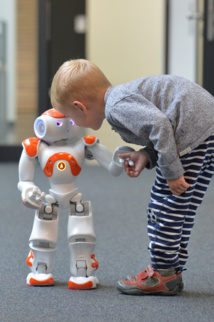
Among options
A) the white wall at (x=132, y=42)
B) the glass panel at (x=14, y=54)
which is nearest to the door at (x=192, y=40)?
the white wall at (x=132, y=42)

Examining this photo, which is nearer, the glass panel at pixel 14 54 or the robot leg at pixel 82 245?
the robot leg at pixel 82 245

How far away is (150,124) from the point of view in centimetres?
130

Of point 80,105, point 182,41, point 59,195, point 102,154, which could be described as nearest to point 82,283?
point 59,195

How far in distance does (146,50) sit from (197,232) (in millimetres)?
2322

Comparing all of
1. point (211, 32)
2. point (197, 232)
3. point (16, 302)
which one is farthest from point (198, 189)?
point (211, 32)

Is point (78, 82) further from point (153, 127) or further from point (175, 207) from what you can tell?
point (175, 207)

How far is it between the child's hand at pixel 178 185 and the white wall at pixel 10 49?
303 centimetres

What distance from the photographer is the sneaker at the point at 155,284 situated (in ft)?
4.86

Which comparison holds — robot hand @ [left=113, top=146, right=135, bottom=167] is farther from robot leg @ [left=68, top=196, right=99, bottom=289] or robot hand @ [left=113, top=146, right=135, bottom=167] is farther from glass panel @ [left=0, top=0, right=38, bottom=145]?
glass panel @ [left=0, top=0, right=38, bottom=145]

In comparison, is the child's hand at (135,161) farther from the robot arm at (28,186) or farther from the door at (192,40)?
the door at (192,40)

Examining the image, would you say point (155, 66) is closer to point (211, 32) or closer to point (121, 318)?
point (211, 32)

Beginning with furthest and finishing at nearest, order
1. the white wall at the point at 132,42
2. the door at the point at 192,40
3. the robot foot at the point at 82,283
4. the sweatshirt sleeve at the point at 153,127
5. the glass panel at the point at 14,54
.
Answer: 1. the white wall at the point at 132,42
2. the glass panel at the point at 14,54
3. the door at the point at 192,40
4. the robot foot at the point at 82,283
5. the sweatshirt sleeve at the point at 153,127

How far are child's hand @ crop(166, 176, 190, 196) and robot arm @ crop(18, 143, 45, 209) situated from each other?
1.10 feet

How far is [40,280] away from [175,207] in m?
0.43
